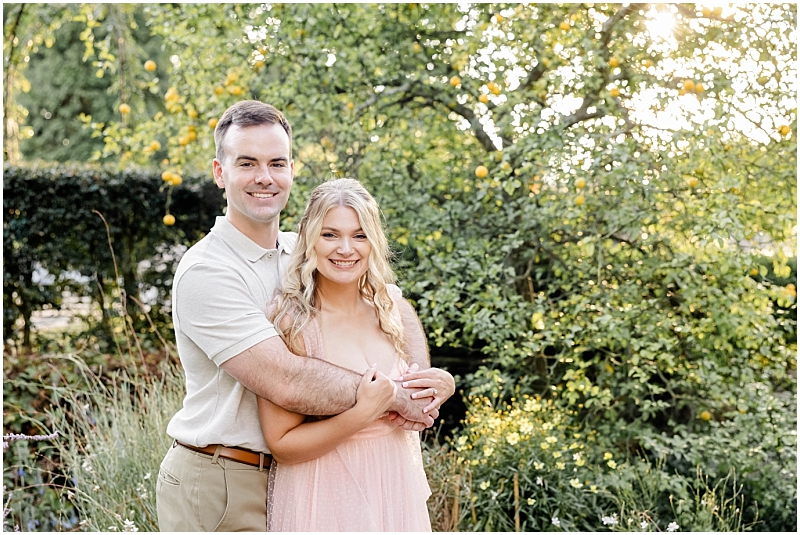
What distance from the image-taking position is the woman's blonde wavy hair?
6.30ft

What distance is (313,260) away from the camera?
77.9 inches

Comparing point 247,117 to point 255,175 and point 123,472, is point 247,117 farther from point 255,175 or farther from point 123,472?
point 123,472

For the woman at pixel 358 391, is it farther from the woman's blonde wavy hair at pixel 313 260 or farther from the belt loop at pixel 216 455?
the belt loop at pixel 216 455

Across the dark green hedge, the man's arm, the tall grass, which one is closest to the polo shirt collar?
the man's arm

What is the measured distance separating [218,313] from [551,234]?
8.81 ft

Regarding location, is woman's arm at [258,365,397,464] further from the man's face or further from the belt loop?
the man's face

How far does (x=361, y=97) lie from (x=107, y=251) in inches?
96.7

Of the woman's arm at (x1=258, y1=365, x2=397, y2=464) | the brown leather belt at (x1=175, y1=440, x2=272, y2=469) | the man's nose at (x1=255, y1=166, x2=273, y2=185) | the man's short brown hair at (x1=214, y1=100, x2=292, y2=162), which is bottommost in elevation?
the brown leather belt at (x1=175, y1=440, x2=272, y2=469)

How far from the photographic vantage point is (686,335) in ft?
12.9

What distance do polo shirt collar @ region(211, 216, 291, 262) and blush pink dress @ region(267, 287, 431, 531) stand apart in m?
0.26

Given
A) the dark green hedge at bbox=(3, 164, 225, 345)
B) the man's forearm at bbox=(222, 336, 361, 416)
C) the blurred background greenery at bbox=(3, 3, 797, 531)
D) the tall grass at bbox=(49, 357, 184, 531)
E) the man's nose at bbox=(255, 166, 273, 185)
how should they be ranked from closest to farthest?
the man's forearm at bbox=(222, 336, 361, 416) → the man's nose at bbox=(255, 166, 273, 185) → the tall grass at bbox=(49, 357, 184, 531) → the blurred background greenery at bbox=(3, 3, 797, 531) → the dark green hedge at bbox=(3, 164, 225, 345)

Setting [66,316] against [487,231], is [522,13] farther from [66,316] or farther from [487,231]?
[66,316]

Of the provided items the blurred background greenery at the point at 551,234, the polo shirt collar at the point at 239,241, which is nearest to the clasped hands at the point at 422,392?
the polo shirt collar at the point at 239,241

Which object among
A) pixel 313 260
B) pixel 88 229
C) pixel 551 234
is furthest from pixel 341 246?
pixel 88 229
